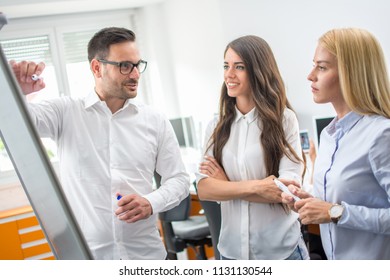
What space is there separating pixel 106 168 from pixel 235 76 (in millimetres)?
459

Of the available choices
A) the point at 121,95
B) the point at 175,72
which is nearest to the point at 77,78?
the point at 175,72

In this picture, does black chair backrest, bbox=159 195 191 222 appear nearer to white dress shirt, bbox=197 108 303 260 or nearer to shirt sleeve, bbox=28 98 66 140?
white dress shirt, bbox=197 108 303 260

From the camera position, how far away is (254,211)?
1.40 meters

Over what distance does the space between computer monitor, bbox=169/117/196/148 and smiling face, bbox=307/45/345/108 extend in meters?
2.85

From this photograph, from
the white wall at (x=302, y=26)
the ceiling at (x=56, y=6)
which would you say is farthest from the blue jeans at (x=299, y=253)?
the ceiling at (x=56, y=6)

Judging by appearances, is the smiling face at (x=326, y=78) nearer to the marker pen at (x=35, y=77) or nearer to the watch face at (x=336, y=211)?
the watch face at (x=336, y=211)

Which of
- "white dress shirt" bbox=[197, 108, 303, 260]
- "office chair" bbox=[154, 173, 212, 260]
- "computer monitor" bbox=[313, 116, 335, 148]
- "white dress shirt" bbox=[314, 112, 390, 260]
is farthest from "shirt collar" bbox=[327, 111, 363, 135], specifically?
"office chair" bbox=[154, 173, 212, 260]

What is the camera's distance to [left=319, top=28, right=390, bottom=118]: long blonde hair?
3.45 feet

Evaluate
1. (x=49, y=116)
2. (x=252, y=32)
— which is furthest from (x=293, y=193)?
(x=252, y=32)

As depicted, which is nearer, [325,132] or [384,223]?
[384,223]

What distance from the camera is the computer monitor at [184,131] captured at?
398 centimetres

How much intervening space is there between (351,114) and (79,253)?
2.63 ft
